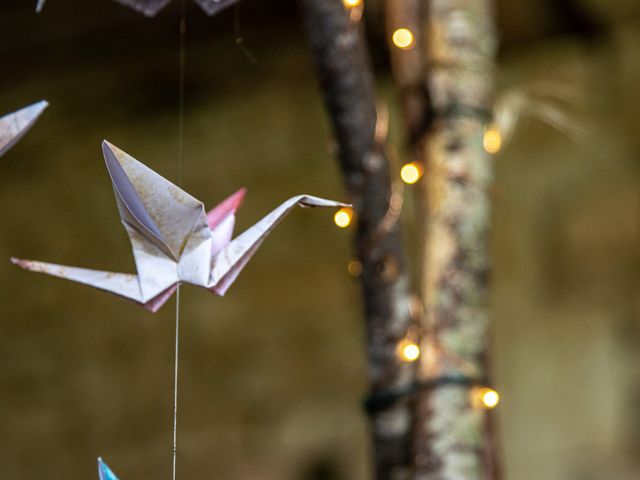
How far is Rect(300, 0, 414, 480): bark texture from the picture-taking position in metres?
1.22

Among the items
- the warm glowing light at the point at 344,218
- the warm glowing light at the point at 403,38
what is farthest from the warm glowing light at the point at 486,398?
the warm glowing light at the point at 403,38

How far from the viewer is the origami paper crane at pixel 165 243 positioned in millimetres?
770

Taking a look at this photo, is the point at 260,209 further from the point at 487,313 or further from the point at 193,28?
the point at 487,313

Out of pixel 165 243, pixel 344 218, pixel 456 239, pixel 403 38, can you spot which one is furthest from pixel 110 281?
pixel 403 38

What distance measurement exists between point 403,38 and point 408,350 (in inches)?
15.4

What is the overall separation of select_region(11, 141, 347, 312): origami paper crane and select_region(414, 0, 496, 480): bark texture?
1.37 ft

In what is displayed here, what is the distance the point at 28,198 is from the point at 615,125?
1.38 meters

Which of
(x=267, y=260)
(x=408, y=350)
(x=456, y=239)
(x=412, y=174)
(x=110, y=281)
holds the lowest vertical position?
(x=110, y=281)

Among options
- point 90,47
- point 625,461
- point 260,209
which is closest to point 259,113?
point 260,209

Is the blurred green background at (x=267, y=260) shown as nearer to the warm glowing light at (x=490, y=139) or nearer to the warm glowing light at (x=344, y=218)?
the warm glowing light at (x=490, y=139)

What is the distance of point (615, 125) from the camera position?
→ 224cm

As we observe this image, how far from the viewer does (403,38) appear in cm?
134

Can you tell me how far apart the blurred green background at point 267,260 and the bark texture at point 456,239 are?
80 centimetres

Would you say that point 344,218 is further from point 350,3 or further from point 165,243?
point 165,243
